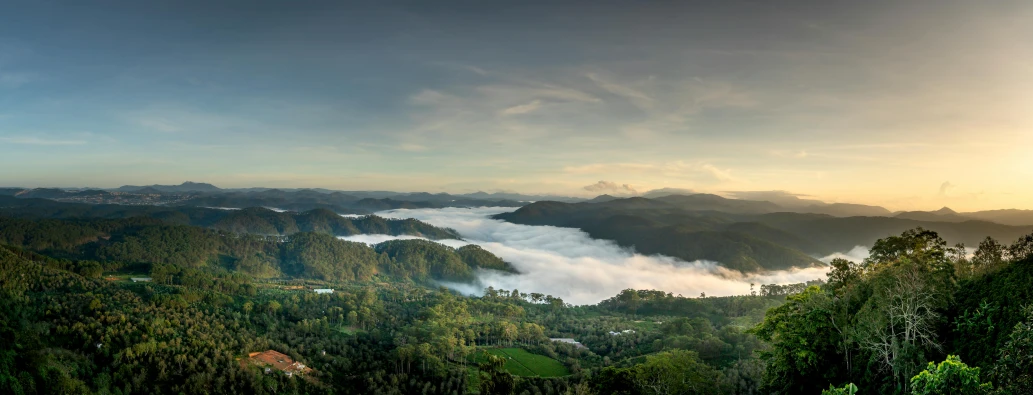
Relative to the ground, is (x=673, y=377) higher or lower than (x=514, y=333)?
higher

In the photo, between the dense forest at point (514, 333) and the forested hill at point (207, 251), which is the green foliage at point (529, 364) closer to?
the dense forest at point (514, 333)

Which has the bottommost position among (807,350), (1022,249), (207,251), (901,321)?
(207,251)

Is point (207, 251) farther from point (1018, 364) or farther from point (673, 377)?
point (1018, 364)

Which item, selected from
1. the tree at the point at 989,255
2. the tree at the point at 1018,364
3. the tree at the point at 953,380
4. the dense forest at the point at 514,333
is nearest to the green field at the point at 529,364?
the dense forest at the point at 514,333

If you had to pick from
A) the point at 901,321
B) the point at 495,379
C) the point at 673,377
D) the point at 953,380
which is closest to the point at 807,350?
the point at 901,321

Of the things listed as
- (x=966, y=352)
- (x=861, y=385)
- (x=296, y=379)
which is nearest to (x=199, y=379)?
(x=296, y=379)

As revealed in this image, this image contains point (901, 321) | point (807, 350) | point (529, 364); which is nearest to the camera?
point (901, 321)

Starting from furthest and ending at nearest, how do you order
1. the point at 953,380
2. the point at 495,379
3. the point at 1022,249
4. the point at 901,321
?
the point at 495,379
the point at 901,321
the point at 1022,249
the point at 953,380

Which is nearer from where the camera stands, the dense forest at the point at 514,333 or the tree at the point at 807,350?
the dense forest at the point at 514,333

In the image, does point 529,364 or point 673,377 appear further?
point 529,364
